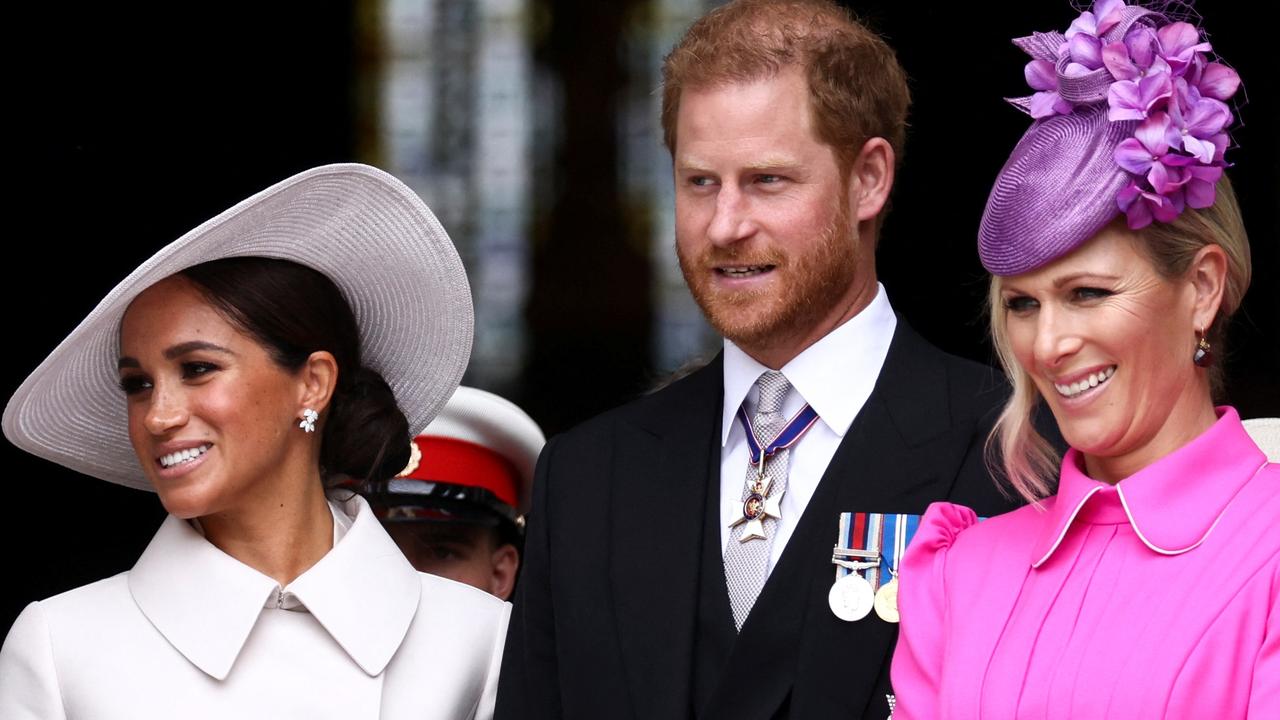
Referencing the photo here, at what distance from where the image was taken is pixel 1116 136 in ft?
8.78

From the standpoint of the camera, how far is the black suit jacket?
304 cm

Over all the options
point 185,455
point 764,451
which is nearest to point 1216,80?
point 764,451

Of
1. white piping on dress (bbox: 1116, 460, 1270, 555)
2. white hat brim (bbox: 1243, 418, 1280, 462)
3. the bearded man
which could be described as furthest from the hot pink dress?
white hat brim (bbox: 1243, 418, 1280, 462)

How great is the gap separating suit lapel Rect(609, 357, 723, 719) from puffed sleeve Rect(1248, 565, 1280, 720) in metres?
0.96

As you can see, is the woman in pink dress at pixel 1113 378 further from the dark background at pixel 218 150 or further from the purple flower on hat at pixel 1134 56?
the dark background at pixel 218 150

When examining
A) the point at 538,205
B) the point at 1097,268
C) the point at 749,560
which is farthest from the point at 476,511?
the point at 538,205

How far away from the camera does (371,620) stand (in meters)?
3.36

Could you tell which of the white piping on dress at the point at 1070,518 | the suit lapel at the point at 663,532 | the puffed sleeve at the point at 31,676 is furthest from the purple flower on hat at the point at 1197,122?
the puffed sleeve at the point at 31,676

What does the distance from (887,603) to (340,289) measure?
3.72ft

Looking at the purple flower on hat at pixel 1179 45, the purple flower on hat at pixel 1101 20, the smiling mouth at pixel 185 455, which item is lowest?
the smiling mouth at pixel 185 455

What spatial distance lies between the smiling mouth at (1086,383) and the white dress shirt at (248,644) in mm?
1216

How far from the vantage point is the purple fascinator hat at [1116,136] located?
263 cm

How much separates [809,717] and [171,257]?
1218 mm

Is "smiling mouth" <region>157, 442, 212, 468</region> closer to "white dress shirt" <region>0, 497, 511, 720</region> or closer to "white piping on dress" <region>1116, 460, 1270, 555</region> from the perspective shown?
"white dress shirt" <region>0, 497, 511, 720</region>
